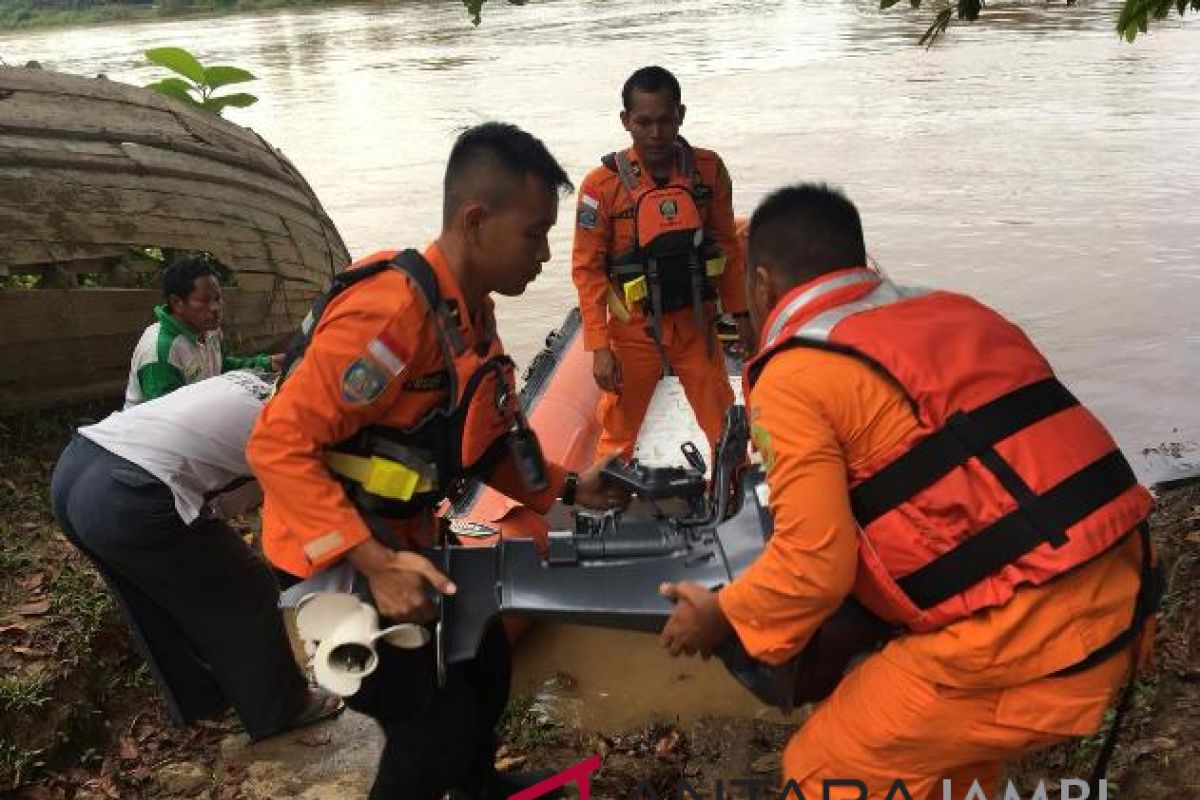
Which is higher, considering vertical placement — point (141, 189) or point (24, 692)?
point (141, 189)

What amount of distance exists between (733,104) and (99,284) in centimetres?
1468

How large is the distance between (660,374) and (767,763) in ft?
6.63

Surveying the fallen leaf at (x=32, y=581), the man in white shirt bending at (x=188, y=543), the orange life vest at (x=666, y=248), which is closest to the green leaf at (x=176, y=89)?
the orange life vest at (x=666, y=248)

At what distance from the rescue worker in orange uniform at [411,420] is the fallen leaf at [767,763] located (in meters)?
1.08

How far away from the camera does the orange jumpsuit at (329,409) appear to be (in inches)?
77.2

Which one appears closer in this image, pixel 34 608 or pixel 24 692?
pixel 24 692

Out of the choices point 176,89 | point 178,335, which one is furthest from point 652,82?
point 176,89

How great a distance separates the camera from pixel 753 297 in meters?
2.03

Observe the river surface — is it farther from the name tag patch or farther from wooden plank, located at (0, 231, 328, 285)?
the name tag patch

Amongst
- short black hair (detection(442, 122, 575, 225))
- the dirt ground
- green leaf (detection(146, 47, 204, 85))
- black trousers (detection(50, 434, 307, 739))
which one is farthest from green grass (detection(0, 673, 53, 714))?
green leaf (detection(146, 47, 204, 85))

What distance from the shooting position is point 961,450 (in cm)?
168

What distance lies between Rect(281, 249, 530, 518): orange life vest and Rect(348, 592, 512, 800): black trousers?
328mm

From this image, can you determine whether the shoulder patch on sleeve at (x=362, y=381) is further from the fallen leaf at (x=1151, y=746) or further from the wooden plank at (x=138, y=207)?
the wooden plank at (x=138, y=207)

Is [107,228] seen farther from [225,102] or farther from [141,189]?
[225,102]
